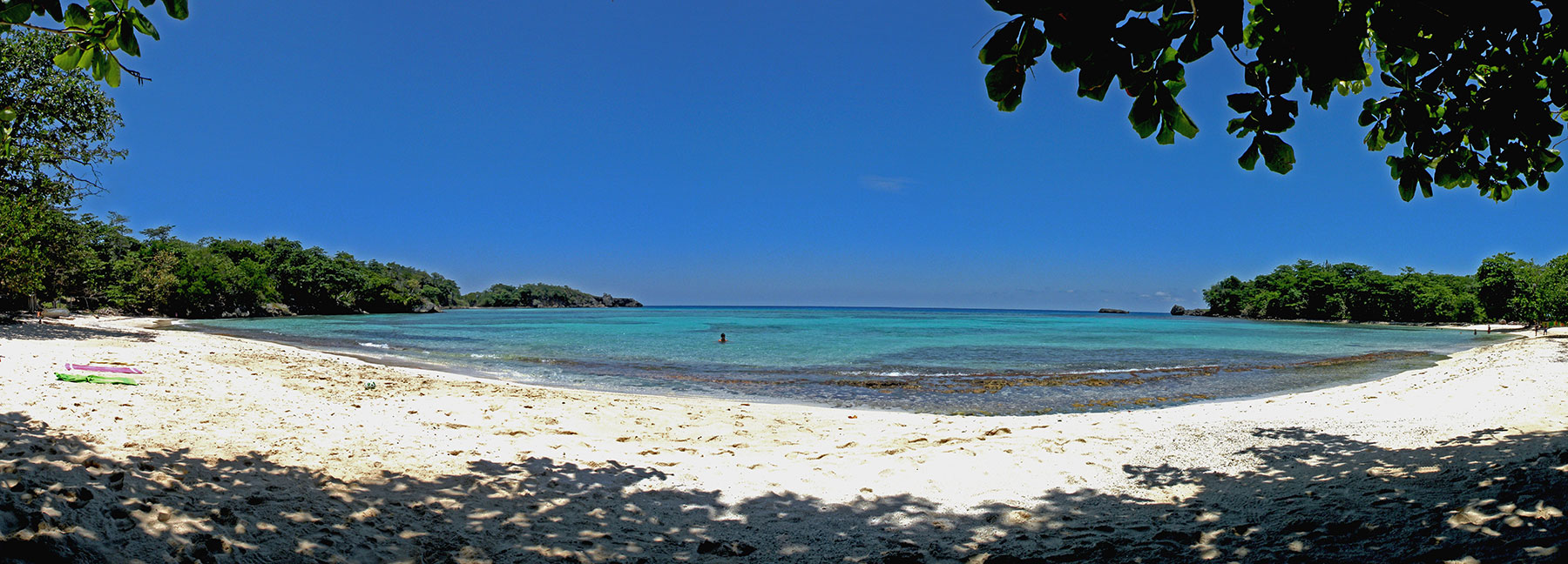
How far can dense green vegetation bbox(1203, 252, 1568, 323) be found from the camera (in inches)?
1373

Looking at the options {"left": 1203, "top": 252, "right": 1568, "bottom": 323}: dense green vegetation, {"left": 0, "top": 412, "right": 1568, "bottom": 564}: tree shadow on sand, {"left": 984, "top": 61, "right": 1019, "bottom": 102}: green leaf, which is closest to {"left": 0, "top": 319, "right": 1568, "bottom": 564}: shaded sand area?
{"left": 0, "top": 412, "right": 1568, "bottom": 564}: tree shadow on sand

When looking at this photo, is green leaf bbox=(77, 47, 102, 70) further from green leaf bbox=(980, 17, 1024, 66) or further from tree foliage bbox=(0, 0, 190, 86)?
green leaf bbox=(980, 17, 1024, 66)

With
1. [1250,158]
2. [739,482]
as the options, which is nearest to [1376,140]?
[1250,158]

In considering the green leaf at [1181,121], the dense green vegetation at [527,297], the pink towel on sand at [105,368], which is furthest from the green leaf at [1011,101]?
the dense green vegetation at [527,297]

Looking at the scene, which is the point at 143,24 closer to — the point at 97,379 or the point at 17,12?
the point at 17,12

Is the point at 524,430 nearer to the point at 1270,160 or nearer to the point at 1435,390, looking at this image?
the point at 1270,160

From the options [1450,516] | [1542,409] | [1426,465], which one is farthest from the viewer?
[1542,409]

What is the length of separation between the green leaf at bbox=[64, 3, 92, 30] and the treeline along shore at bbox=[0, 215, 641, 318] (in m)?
18.7

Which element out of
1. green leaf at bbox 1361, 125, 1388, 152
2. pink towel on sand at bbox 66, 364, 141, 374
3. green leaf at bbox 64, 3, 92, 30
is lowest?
pink towel on sand at bbox 66, 364, 141, 374

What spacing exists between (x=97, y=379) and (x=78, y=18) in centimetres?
695

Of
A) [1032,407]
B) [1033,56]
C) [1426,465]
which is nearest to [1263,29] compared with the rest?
[1033,56]

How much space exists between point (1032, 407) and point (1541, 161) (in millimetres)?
7934

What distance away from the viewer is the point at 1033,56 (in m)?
2.30

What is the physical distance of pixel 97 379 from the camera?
7246mm
